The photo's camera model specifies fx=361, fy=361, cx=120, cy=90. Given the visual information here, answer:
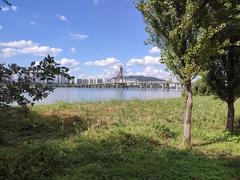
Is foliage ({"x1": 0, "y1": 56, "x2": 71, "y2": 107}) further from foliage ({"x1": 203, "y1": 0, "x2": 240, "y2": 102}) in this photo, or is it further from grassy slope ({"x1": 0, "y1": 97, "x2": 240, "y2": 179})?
foliage ({"x1": 203, "y1": 0, "x2": 240, "y2": 102})

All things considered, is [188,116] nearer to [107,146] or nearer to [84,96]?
[107,146]

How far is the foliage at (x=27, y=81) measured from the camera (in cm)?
369

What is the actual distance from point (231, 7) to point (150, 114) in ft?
26.3

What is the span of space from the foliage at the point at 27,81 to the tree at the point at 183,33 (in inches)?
341

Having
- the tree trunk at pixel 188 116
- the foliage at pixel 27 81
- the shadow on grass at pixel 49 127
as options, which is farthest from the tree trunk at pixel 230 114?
the foliage at pixel 27 81

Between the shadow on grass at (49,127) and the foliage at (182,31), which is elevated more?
the foliage at (182,31)

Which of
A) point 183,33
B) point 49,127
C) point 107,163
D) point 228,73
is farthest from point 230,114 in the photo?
point 107,163

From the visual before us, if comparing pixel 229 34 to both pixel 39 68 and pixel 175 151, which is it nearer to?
pixel 175 151

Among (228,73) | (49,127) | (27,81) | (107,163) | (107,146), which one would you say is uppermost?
(228,73)

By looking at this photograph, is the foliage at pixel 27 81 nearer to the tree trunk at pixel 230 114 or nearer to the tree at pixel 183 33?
the tree at pixel 183 33

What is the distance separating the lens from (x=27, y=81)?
Result: 148 inches

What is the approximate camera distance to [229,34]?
1388 centimetres

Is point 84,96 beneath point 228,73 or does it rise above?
beneath

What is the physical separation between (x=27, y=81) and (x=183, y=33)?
8.87m
